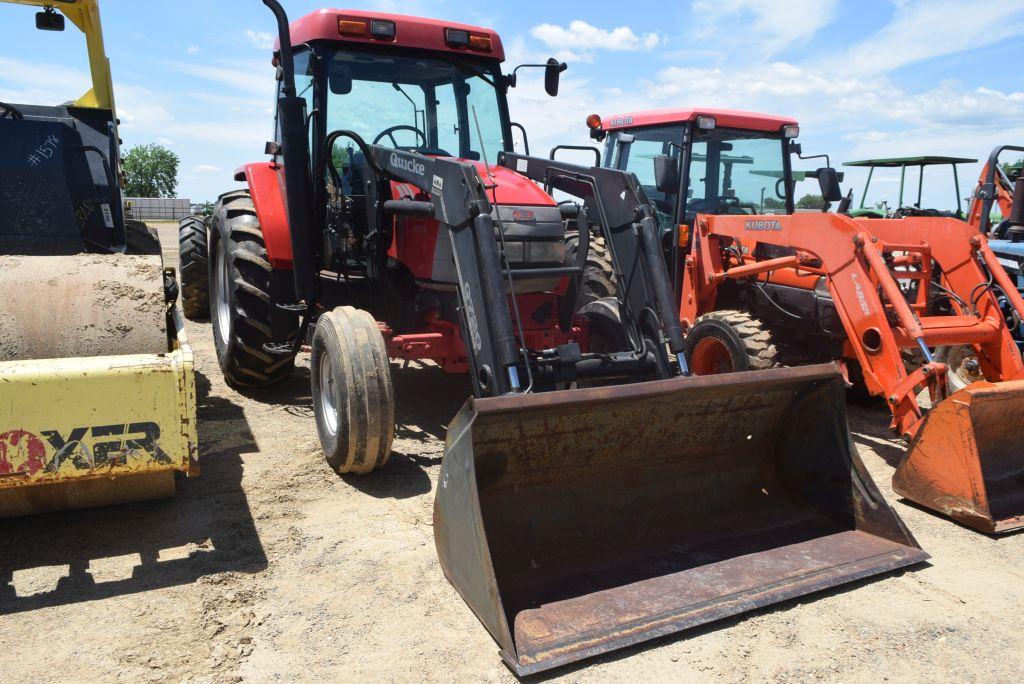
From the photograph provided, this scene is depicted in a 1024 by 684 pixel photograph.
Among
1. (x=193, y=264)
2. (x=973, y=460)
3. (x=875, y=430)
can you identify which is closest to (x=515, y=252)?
(x=973, y=460)

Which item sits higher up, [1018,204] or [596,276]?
[1018,204]

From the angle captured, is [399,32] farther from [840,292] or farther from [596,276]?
[840,292]

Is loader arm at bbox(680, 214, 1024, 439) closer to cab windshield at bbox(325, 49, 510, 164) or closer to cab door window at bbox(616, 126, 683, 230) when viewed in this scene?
cab door window at bbox(616, 126, 683, 230)

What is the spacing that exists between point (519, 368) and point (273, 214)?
2.48 m

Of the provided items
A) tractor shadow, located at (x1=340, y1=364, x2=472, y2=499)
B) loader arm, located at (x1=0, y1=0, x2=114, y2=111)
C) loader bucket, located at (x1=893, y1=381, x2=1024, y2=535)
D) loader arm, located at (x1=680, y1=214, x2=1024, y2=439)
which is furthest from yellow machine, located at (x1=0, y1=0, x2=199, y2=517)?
loader arm, located at (x1=680, y1=214, x2=1024, y2=439)

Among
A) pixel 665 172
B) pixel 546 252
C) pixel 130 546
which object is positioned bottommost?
pixel 130 546

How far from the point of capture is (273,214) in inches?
209

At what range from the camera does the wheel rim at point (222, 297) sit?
19.5ft

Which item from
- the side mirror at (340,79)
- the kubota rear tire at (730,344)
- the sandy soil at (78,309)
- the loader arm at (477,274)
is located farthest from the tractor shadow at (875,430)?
the sandy soil at (78,309)

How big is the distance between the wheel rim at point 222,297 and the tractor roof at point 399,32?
1.85m

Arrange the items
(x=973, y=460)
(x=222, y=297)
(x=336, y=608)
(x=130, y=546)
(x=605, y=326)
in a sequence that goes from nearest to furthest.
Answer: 1. (x=336, y=608)
2. (x=130, y=546)
3. (x=973, y=460)
4. (x=605, y=326)
5. (x=222, y=297)

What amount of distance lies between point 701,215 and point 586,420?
3401 mm

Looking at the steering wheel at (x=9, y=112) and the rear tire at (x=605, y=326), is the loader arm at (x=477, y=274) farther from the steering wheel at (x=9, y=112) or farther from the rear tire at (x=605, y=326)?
the steering wheel at (x=9, y=112)

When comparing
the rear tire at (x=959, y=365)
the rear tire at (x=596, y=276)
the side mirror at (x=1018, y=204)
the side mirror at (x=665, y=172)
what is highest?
the side mirror at (x=665, y=172)
